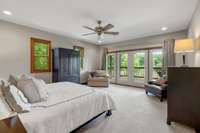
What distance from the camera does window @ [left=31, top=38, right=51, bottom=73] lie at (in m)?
4.49

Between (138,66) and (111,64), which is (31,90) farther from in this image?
(111,64)

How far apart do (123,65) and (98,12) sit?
14.3 feet

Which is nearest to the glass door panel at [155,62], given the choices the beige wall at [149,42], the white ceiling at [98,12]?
the beige wall at [149,42]

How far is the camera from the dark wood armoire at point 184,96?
201 cm

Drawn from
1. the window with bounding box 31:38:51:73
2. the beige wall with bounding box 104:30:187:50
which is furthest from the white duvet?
the beige wall with bounding box 104:30:187:50

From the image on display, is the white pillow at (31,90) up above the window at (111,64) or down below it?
below

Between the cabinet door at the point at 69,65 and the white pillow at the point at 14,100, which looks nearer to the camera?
the white pillow at the point at 14,100

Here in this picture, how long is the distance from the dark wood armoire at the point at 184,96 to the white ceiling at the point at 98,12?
1653 millimetres

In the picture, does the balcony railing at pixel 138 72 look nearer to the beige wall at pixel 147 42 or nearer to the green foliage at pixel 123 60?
the green foliage at pixel 123 60

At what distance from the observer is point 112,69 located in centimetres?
751

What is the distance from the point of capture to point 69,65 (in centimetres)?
518

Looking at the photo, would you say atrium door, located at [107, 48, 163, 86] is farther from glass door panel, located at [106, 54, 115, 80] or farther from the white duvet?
the white duvet

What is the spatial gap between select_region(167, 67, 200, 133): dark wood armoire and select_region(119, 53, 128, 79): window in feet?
14.9

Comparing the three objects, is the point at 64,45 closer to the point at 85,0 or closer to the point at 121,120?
the point at 85,0
